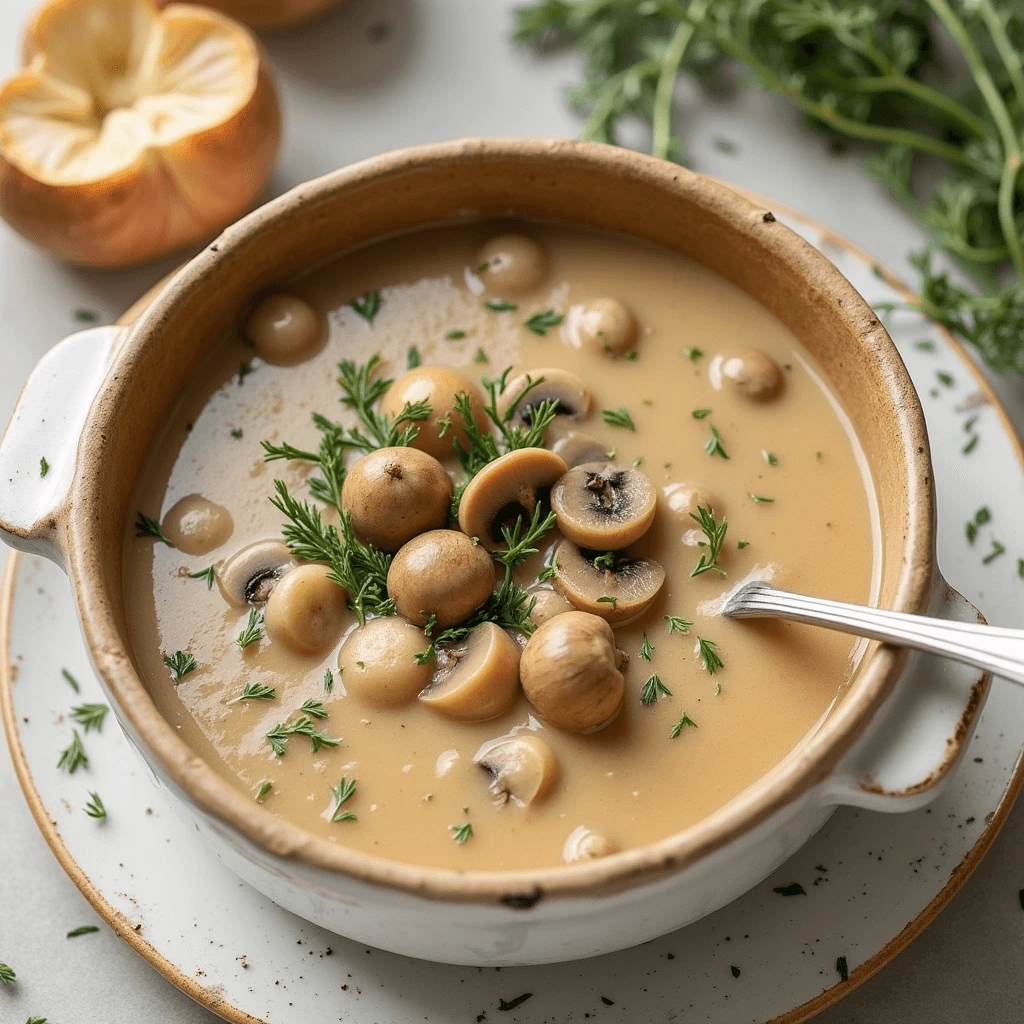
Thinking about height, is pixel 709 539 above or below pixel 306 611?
above

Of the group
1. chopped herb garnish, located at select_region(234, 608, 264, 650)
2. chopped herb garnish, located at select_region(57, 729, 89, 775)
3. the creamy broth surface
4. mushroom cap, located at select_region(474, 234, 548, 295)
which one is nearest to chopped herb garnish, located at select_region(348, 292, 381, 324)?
the creamy broth surface

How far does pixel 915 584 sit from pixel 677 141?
1.07 meters

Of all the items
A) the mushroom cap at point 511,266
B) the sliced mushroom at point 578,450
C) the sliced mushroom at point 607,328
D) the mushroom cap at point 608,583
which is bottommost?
the mushroom cap at point 608,583

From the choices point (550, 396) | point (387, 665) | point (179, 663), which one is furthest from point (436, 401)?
point (179, 663)

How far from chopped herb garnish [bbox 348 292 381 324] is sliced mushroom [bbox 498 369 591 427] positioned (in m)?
0.28

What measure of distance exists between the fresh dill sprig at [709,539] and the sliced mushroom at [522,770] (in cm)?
32

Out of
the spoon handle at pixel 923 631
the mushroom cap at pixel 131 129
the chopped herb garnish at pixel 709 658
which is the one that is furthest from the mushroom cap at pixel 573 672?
the mushroom cap at pixel 131 129

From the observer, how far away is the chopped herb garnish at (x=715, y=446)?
1757 mm

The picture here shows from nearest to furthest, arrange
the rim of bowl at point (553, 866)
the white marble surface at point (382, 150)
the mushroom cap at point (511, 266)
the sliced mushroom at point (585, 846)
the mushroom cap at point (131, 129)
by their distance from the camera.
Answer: the rim of bowl at point (553, 866) < the sliced mushroom at point (585, 846) < the white marble surface at point (382, 150) < the mushroom cap at point (511, 266) < the mushroom cap at point (131, 129)

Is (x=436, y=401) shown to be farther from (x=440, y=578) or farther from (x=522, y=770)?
(x=522, y=770)

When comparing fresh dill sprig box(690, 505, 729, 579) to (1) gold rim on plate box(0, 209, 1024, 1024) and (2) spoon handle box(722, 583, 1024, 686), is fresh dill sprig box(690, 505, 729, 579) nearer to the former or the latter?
(2) spoon handle box(722, 583, 1024, 686)

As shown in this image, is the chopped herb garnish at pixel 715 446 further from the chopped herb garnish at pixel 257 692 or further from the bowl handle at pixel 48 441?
the bowl handle at pixel 48 441

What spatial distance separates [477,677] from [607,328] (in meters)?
0.59

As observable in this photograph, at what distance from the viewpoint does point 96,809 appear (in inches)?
68.3
